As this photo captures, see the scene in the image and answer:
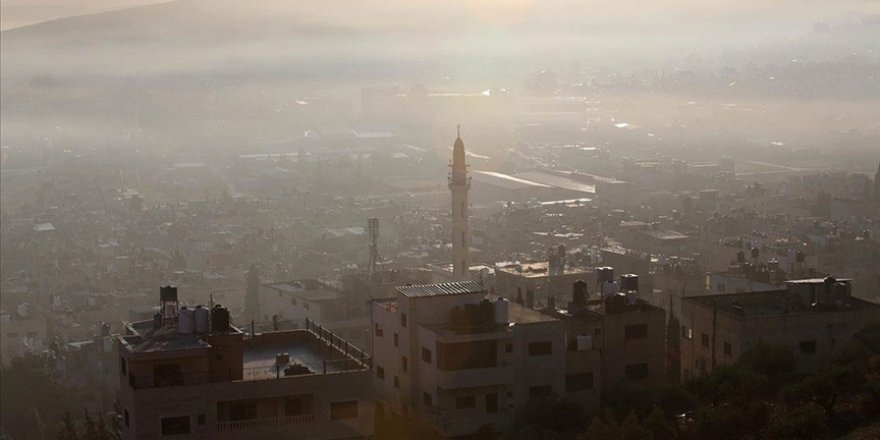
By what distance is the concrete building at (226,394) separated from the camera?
770 centimetres

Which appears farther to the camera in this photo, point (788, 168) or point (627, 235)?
point (788, 168)

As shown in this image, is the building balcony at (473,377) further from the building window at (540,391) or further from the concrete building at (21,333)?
the concrete building at (21,333)

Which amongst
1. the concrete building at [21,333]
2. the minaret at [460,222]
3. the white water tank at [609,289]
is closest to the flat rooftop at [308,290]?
the minaret at [460,222]

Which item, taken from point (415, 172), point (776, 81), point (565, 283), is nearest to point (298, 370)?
point (565, 283)

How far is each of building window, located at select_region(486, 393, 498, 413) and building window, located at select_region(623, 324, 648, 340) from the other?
4.50 ft

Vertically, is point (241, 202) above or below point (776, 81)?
below

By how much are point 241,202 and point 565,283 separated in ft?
113

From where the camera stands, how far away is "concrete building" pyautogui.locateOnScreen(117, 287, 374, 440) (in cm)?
770

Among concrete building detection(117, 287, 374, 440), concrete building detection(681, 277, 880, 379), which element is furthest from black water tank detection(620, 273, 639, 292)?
concrete building detection(117, 287, 374, 440)

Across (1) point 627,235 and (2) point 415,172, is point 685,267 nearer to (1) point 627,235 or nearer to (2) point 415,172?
(1) point 627,235

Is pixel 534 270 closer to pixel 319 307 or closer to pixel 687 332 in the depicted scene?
pixel 319 307

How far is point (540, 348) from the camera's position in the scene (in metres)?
9.45

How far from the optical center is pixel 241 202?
48.7 m

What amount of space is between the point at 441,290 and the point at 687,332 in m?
2.52
